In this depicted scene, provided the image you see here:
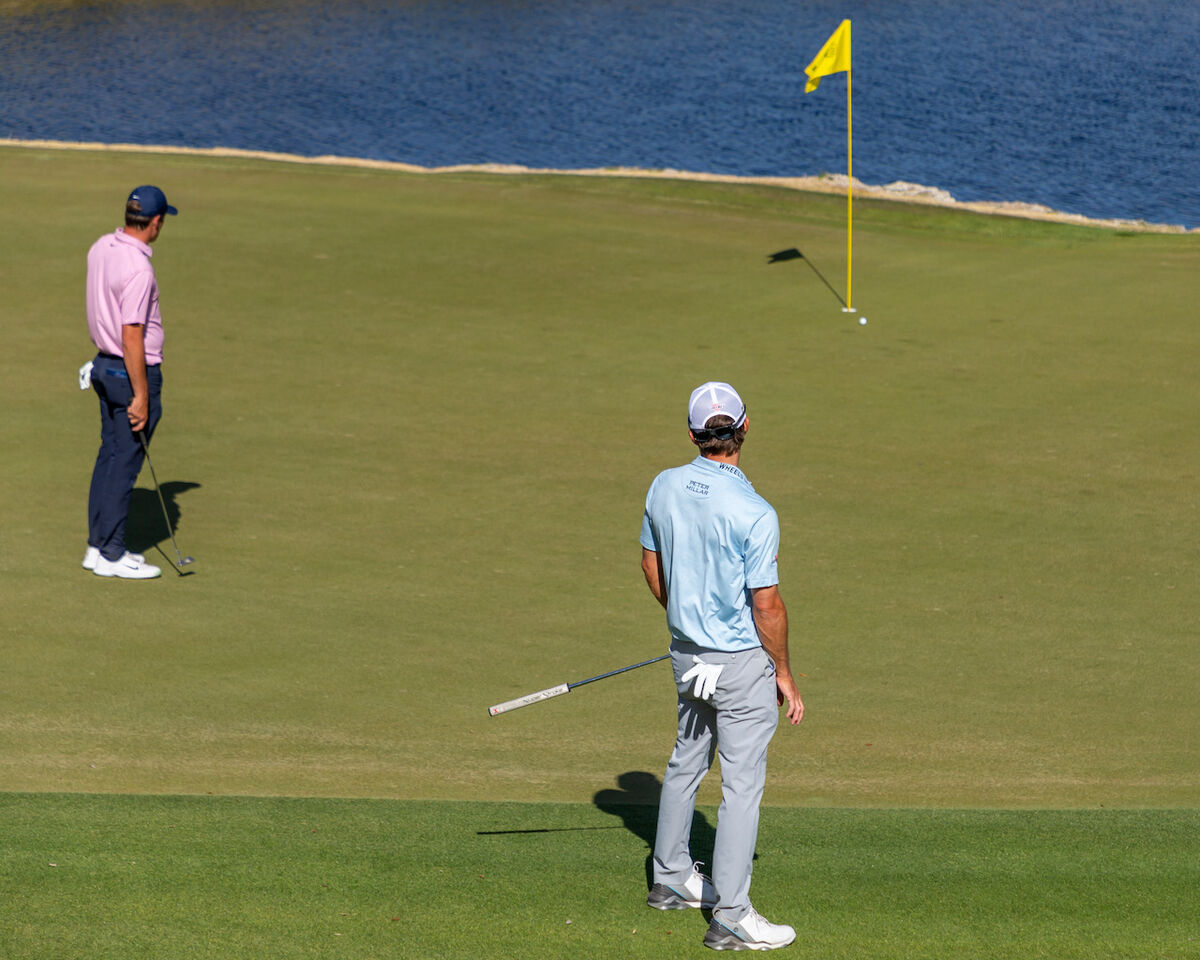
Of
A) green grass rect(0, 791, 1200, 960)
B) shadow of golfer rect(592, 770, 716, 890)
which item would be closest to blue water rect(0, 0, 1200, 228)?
shadow of golfer rect(592, 770, 716, 890)

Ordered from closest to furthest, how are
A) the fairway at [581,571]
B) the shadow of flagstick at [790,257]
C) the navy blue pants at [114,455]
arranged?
the fairway at [581,571]
the navy blue pants at [114,455]
the shadow of flagstick at [790,257]

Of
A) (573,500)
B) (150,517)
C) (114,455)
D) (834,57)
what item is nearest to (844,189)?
(834,57)

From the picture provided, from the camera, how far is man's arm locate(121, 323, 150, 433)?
764 centimetres

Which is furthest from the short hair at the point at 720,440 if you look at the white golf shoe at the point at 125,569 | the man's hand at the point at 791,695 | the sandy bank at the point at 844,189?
the sandy bank at the point at 844,189

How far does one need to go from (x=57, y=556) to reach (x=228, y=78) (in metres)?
41.8

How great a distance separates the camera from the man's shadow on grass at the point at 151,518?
8522mm

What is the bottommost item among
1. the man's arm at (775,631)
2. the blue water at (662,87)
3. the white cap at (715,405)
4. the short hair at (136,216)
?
the man's arm at (775,631)

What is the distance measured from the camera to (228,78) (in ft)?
153

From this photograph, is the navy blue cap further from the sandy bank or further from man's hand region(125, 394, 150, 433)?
the sandy bank

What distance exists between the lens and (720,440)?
14.4 ft

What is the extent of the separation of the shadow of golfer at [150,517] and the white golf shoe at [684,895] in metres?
4.57

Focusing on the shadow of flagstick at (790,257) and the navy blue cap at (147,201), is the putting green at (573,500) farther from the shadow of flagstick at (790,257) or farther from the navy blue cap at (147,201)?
the navy blue cap at (147,201)

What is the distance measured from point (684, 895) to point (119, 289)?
474 cm

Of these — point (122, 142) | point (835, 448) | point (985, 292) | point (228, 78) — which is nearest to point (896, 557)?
point (835, 448)
